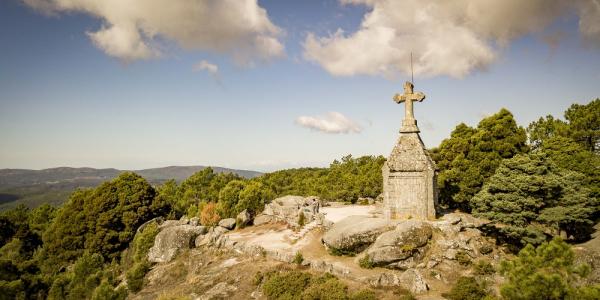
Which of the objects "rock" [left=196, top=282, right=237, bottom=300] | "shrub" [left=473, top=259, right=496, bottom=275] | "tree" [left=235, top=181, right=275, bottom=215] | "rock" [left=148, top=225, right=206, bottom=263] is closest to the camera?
"shrub" [left=473, top=259, right=496, bottom=275]

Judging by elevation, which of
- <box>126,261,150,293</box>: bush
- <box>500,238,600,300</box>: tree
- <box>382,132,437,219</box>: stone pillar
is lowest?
<box>126,261,150,293</box>: bush

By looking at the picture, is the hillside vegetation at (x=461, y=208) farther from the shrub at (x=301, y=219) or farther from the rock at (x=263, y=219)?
the shrub at (x=301, y=219)

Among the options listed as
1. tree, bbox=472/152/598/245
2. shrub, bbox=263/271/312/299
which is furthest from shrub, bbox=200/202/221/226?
tree, bbox=472/152/598/245

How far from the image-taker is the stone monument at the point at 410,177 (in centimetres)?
2136

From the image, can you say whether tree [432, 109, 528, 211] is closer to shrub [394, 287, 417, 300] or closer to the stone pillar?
the stone pillar

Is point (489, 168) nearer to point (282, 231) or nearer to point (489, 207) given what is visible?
point (489, 207)

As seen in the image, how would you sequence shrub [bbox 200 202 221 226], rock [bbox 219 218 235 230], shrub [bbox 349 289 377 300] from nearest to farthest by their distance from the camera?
shrub [bbox 349 289 377 300], rock [bbox 219 218 235 230], shrub [bbox 200 202 221 226]

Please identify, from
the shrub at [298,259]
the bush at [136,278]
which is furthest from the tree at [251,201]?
the shrub at [298,259]

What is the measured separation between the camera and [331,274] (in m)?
17.0

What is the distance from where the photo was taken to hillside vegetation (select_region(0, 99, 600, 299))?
567 inches

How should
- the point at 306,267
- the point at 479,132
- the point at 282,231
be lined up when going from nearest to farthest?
the point at 306,267 → the point at 282,231 → the point at 479,132

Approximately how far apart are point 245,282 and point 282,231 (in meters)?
9.02

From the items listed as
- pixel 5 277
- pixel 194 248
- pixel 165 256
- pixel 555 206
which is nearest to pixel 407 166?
pixel 555 206

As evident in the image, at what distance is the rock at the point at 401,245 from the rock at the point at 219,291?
7537 mm
